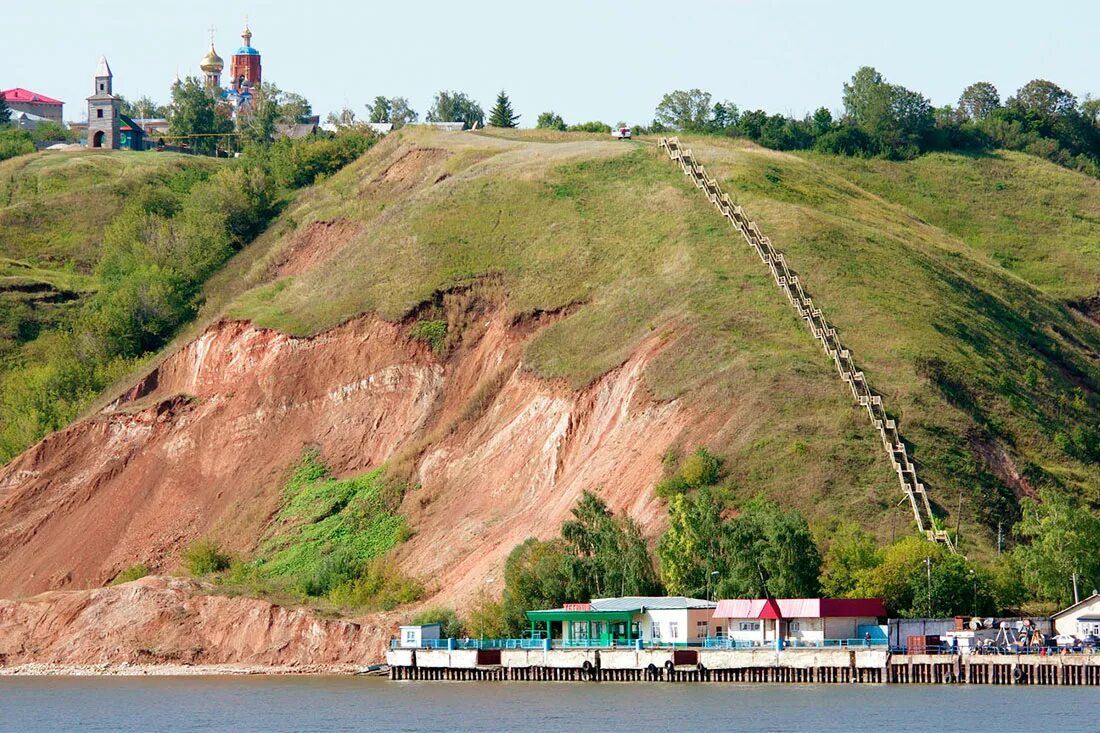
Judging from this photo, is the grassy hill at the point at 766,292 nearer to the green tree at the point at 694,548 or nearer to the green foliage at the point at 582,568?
the green tree at the point at 694,548

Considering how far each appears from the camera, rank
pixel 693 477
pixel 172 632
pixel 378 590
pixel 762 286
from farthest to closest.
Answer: pixel 762 286, pixel 378 590, pixel 172 632, pixel 693 477

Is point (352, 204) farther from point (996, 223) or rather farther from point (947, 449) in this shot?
point (947, 449)

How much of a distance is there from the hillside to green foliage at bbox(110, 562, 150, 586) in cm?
111

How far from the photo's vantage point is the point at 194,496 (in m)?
125

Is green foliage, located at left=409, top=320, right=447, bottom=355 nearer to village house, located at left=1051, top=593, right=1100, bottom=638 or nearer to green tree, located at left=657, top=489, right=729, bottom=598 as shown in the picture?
green tree, located at left=657, top=489, right=729, bottom=598

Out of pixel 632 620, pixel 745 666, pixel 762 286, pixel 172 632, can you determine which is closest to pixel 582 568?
pixel 632 620

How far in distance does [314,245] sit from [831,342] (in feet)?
177

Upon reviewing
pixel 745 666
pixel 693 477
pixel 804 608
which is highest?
pixel 693 477

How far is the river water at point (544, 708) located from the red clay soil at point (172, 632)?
21.4 feet

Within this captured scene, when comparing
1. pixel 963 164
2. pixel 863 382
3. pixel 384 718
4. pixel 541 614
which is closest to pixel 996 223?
pixel 963 164

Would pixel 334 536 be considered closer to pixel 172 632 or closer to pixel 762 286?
pixel 172 632

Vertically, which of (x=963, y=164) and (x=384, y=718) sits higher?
(x=963, y=164)

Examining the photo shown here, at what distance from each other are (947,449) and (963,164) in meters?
86.0

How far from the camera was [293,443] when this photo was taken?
12544cm
